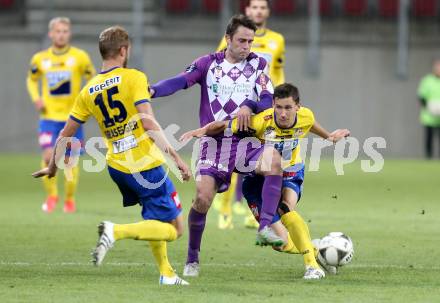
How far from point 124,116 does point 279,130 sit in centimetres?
130

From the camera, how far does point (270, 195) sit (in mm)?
7828

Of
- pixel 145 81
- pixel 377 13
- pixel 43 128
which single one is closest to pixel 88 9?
pixel 377 13

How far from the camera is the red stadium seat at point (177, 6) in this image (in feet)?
76.1

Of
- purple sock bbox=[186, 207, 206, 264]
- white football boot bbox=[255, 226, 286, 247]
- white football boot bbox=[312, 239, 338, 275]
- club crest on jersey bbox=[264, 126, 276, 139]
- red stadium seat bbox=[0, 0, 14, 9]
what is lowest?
white football boot bbox=[312, 239, 338, 275]

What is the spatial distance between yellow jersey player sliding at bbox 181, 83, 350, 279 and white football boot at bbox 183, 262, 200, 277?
586mm

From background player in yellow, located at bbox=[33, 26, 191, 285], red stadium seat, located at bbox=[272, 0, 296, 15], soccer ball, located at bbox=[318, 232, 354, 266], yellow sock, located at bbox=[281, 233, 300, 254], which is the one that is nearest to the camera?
background player in yellow, located at bbox=[33, 26, 191, 285]

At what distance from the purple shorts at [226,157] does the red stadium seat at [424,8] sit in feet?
52.8

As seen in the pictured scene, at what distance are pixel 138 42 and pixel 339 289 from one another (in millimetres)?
15388

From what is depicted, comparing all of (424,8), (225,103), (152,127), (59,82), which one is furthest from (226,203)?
(424,8)

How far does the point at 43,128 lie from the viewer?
1382 cm

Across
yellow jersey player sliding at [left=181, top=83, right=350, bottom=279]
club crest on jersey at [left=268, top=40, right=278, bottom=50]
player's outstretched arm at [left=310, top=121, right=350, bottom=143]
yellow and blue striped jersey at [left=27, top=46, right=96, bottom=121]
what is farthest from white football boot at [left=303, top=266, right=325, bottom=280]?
yellow and blue striped jersey at [left=27, top=46, right=96, bottom=121]

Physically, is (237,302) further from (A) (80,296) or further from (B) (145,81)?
(B) (145,81)

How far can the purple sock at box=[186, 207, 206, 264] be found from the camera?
8031 millimetres

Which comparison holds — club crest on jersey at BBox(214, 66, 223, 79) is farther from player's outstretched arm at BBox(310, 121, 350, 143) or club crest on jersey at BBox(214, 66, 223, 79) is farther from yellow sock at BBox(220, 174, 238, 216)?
yellow sock at BBox(220, 174, 238, 216)
